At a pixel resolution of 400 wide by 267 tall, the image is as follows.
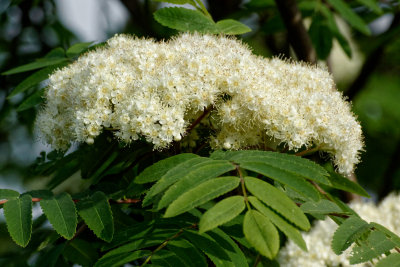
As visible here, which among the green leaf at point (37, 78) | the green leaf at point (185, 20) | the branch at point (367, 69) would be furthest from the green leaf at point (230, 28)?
the branch at point (367, 69)

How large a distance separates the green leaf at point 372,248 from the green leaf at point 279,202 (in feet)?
1.10

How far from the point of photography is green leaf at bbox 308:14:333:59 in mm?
3295

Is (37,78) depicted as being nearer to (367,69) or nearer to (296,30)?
(296,30)

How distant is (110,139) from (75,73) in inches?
11.9

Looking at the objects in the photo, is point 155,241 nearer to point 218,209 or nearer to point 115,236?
point 115,236

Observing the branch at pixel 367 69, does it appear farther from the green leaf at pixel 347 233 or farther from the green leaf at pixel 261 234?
the green leaf at pixel 261 234

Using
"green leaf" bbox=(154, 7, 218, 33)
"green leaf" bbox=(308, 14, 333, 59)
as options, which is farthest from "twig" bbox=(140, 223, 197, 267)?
"green leaf" bbox=(308, 14, 333, 59)

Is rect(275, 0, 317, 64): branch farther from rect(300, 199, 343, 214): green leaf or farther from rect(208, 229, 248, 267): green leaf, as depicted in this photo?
rect(208, 229, 248, 267): green leaf

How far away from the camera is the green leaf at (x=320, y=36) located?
3295mm

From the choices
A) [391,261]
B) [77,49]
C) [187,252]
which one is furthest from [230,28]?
[391,261]

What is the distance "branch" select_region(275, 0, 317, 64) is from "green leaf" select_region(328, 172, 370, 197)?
1.24m

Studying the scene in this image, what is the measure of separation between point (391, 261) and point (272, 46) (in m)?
3.12

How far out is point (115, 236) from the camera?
169 cm

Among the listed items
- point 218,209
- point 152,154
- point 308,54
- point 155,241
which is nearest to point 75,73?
point 152,154
